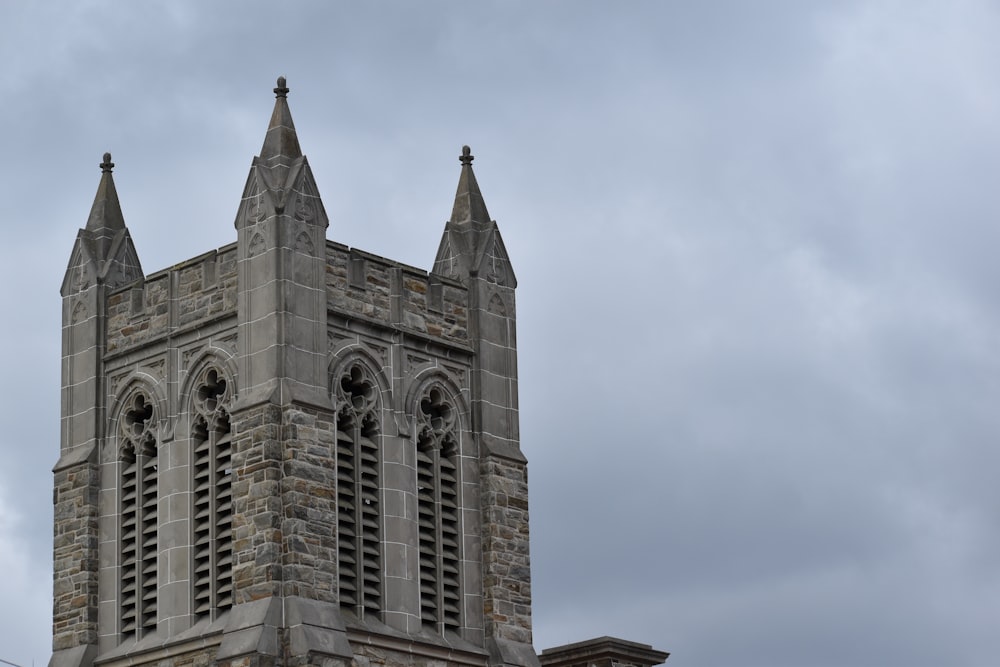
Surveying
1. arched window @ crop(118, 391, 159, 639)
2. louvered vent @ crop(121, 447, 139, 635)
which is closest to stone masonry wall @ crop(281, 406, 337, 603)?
arched window @ crop(118, 391, 159, 639)

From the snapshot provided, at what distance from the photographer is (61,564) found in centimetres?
5131

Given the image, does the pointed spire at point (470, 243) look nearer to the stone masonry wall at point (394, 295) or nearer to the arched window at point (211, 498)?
the stone masonry wall at point (394, 295)

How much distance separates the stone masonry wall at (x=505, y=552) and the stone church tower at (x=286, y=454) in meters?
0.04

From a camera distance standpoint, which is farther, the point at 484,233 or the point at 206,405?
the point at 484,233

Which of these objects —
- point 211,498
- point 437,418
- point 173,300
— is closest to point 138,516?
point 211,498

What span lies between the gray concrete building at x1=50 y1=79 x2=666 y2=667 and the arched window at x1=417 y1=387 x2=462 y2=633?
5 cm

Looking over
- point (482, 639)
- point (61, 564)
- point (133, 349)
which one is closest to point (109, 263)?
point (133, 349)

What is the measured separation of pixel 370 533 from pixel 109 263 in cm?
785

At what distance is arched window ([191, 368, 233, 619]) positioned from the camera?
48.4 metres

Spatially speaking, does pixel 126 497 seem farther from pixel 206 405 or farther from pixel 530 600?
pixel 530 600

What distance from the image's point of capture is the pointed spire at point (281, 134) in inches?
1989

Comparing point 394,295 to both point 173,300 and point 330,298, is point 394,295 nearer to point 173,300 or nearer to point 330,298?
point 330,298

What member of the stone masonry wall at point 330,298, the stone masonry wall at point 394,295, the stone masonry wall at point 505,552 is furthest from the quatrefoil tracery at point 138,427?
the stone masonry wall at point 505,552

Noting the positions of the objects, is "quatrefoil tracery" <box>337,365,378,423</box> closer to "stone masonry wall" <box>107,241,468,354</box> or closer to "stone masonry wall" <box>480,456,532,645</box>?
"stone masonry wall" <box>107,241,468,354</box>
